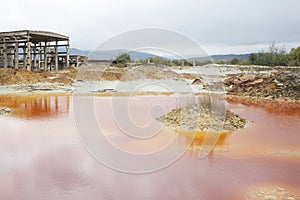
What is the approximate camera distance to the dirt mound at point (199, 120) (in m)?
8.67

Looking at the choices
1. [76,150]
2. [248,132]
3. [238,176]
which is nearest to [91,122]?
[76,150]

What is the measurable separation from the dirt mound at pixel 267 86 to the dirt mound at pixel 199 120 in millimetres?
8697

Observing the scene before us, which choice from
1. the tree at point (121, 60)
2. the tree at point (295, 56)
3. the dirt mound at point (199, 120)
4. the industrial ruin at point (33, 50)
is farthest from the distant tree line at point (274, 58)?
the dirt mound at point (199, 120)

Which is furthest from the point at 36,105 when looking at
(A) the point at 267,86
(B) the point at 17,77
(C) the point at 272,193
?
(A) the point at 267,86

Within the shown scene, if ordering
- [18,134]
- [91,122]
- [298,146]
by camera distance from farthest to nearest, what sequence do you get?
[91,122], [18,134], [298,146]

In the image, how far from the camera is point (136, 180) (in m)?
4.93

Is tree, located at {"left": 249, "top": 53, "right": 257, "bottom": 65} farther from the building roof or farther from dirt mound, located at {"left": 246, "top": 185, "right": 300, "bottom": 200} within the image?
dirt mound, located at {"left": 246, "top": 185, "right": 300, "bottom": 200}

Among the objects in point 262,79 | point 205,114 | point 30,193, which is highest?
point 262,79

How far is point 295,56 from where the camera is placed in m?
34.9

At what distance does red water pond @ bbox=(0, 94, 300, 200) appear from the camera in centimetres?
446

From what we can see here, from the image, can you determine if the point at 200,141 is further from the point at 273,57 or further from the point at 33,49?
the point at 273,57

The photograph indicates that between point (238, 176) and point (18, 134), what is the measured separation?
5255 millimetres

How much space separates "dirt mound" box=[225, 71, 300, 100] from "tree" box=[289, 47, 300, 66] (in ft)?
52.0

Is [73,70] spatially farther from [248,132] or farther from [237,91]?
[248,132]
